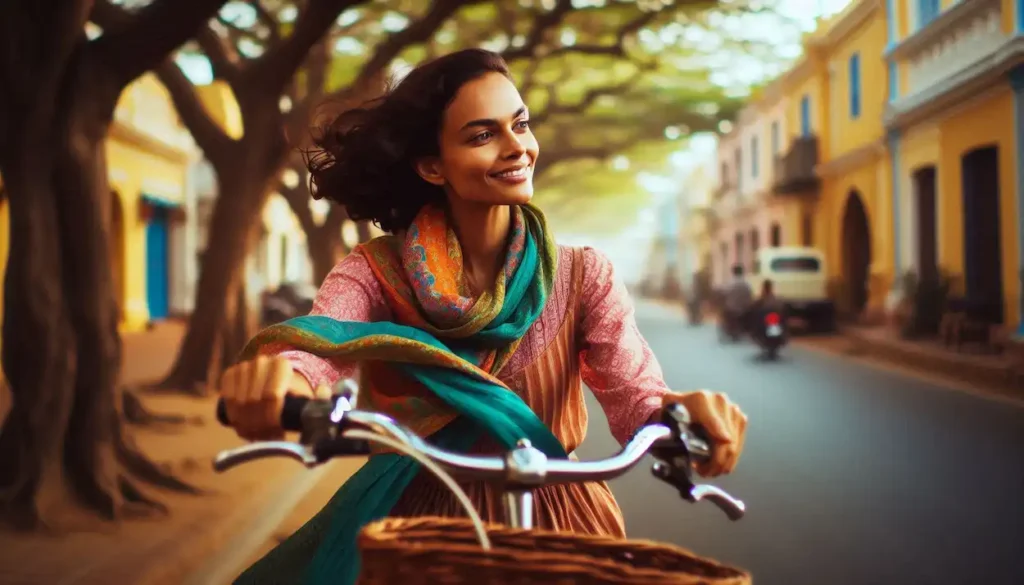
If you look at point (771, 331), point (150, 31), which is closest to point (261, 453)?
point (150, 31)

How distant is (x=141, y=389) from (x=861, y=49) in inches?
568

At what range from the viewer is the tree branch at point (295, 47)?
698cm

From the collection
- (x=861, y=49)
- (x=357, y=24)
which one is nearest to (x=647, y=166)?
(x=861, y=49)

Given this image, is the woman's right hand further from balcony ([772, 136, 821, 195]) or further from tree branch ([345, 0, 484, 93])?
balcony ([772, 136, 821, 195])

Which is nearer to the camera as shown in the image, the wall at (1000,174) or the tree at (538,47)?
the wall at (1000,174)

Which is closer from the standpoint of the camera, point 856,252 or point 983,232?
point 983,232

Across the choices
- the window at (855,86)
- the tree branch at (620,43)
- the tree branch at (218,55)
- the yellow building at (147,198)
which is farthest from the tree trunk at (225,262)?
the window at (855,86)

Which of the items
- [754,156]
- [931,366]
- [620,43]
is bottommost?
[931,366]

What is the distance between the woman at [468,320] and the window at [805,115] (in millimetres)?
22780

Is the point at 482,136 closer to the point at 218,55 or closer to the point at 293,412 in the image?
the point at 293,412

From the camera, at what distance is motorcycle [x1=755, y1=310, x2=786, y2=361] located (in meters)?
13.7

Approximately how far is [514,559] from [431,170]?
103 centimetres

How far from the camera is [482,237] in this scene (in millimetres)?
1964

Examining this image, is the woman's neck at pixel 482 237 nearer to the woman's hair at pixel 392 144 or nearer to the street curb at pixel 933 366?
the woman's hair at pixel 392 144
